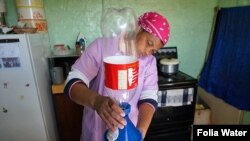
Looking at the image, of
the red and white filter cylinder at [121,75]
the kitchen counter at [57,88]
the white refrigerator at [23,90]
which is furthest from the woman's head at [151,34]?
the kitchen counter at [57,88]

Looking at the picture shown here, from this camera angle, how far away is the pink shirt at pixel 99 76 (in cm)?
77

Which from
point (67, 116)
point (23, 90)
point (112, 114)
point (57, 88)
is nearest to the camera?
point (112, 114)

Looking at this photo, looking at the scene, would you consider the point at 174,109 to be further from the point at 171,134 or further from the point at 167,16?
the point at 167,16

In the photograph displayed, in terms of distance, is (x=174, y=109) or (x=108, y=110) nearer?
(x=108, y=110)

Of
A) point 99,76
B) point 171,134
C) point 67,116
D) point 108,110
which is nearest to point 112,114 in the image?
point 108,110

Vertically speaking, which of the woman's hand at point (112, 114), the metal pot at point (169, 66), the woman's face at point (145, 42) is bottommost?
the metal pot at point (169, 66)

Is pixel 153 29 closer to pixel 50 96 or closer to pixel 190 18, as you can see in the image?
pixel 50 96

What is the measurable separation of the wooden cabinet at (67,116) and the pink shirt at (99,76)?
2.73 ft

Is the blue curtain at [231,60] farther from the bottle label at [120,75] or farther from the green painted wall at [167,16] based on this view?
the bottle label at [120,75]

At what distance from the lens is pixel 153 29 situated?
0.81 m

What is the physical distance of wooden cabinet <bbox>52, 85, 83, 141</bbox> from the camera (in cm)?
172

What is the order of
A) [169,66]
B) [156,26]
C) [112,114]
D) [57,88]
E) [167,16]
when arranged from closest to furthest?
[112,114] → [156,26] → [57,88] → [169,66] → [167,16]

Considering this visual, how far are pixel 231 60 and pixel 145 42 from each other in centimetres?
141

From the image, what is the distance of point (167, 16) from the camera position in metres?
2.14
